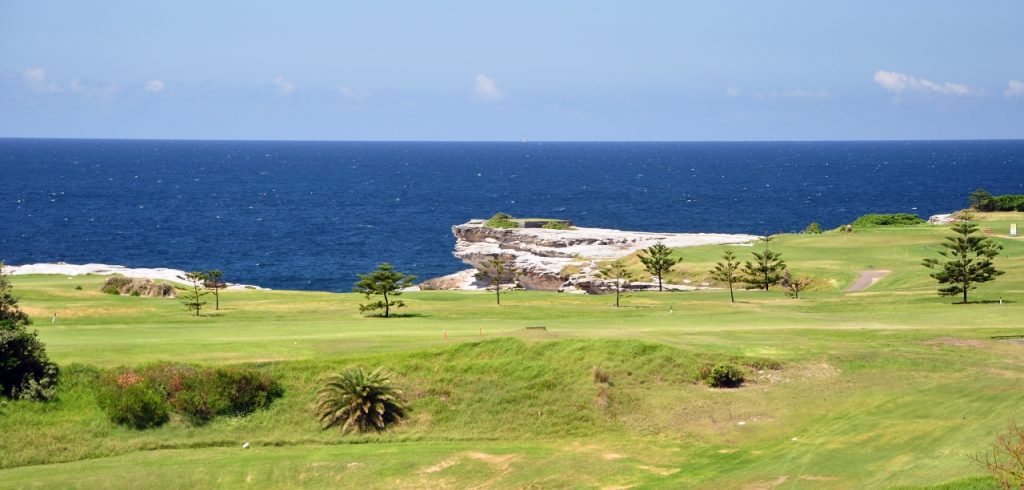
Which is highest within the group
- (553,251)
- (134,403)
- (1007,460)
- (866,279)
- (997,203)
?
(997,203)

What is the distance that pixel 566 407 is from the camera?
31.6 metres

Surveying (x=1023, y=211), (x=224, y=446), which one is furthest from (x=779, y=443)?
(x=1023, y=211)

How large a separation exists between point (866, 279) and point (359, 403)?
39278 mm

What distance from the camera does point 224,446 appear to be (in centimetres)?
3028

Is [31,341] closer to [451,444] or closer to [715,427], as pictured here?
[451,444]

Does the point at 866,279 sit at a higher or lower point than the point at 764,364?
lower

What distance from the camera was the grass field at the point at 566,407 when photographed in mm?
26641

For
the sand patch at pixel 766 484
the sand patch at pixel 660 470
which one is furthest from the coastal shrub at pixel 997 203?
the sand patch at pixel 766 484

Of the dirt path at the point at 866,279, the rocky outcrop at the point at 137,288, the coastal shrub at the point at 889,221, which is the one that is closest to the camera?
the rocky outcrop at the point at 137,288

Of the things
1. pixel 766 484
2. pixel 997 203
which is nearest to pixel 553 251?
pixel 997 203

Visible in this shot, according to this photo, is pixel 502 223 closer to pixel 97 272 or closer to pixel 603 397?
pixel 97 272

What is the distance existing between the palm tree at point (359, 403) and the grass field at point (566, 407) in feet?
1.81

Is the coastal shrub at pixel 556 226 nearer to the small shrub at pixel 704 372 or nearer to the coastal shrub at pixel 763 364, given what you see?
the coastal shrub at pixel 763 364

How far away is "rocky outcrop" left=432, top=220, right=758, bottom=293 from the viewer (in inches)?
2996
